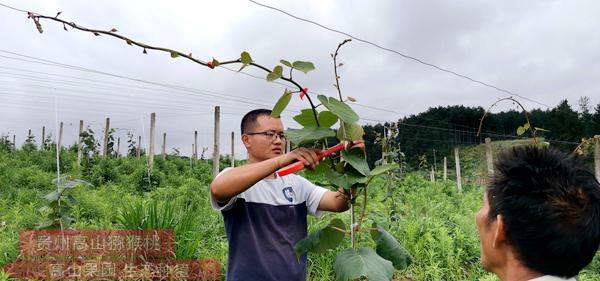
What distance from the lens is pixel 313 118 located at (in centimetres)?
122

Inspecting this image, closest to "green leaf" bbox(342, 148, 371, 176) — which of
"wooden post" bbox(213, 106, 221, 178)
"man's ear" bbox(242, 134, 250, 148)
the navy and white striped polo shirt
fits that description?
the navy and white striped polo shirt

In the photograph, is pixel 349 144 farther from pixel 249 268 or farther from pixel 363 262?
pixel 249 268

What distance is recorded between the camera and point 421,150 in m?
28.0

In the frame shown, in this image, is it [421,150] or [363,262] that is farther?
[421,150]

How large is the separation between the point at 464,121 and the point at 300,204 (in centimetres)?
3500

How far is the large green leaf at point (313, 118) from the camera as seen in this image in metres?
1.20

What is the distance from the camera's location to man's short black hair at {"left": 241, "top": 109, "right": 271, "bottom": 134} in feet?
6.09

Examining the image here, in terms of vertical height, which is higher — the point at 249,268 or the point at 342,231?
the point at 342,231

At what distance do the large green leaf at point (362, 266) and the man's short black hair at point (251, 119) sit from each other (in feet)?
2.68

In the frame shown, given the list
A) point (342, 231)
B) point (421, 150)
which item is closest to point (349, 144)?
point (342, 231)

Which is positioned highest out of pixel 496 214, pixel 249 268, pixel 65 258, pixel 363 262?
pixel 496 214

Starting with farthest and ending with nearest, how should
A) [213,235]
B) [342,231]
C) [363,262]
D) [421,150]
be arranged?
1. [421,150]
2. [213,235]
3. [342,231]
4. [363,262]

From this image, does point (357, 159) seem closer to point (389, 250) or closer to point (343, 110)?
point (343, 110)

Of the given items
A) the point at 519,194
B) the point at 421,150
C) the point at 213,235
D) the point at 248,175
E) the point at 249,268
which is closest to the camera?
the point at 519,194
